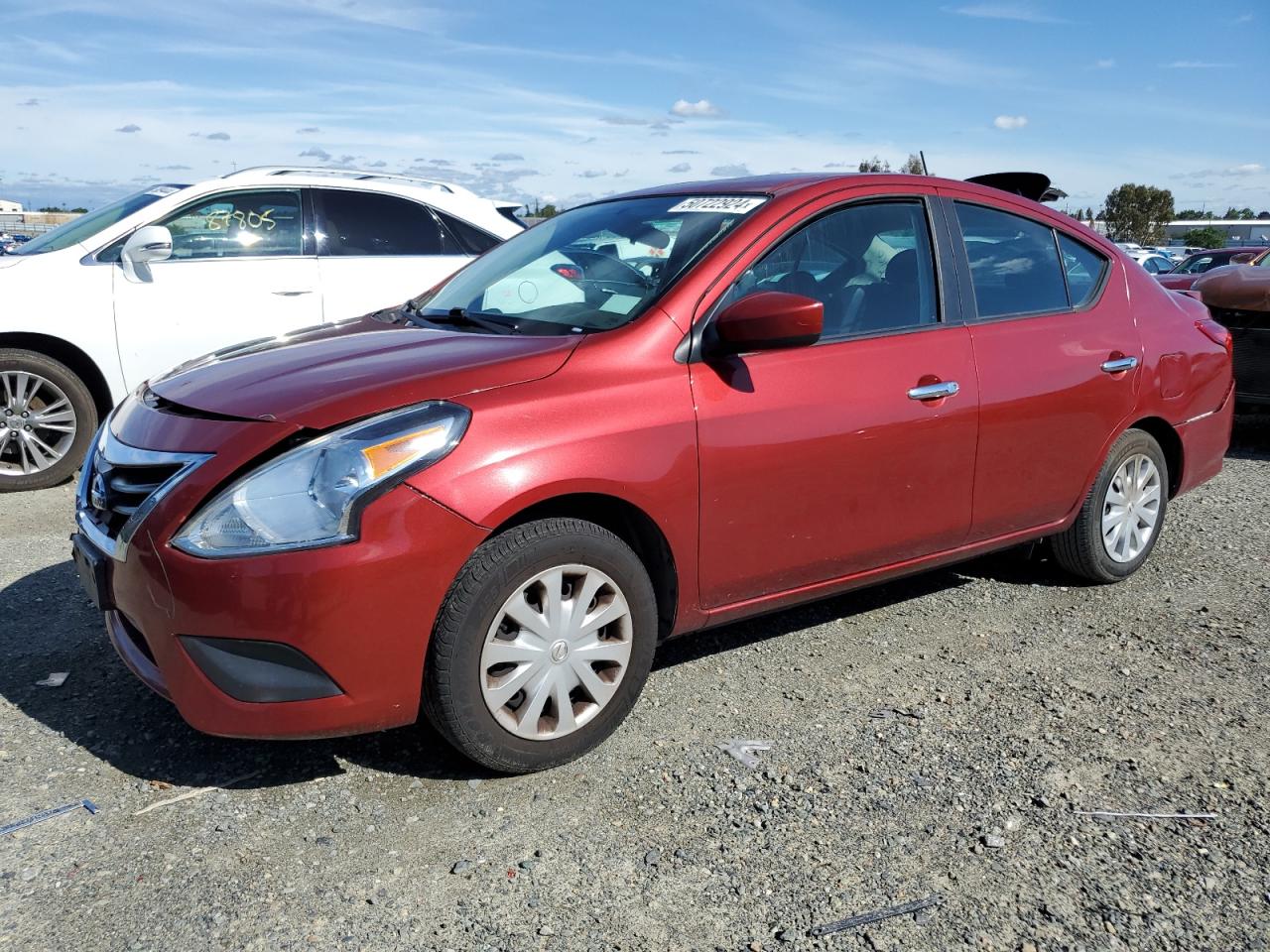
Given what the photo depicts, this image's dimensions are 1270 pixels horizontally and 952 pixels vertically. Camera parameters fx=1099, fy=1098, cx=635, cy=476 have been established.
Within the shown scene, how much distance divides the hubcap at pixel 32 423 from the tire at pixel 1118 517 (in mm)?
5272

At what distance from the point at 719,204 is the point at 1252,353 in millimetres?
5643

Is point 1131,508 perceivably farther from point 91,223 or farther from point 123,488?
point 91,223

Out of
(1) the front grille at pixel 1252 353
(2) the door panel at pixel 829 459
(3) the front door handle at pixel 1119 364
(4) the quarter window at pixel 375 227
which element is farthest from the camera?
(1) the front grille at pixel 1252 353

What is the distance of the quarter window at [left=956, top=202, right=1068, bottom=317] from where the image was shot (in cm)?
408

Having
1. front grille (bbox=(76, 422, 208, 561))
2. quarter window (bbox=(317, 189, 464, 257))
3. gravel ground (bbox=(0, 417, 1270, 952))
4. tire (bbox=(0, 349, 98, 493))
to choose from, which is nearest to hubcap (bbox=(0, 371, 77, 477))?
tire (bbox=(0, 349, 98, 493))

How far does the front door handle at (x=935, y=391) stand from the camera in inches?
146

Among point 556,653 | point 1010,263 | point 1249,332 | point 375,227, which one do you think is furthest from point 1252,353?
point 556,653

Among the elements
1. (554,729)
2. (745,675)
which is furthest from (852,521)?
(554,729)

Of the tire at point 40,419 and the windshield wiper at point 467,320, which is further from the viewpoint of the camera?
the tire at point 40,419

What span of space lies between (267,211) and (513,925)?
5433 millimetres

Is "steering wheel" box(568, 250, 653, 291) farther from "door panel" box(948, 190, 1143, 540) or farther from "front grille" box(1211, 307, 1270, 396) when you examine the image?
"front grille" box(1211, 307, 1270, 396)

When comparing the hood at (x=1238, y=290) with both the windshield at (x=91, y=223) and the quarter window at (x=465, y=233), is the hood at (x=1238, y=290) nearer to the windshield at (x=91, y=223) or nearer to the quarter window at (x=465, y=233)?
the quarter window at (x=465, y=233)

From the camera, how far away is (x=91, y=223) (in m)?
6.61

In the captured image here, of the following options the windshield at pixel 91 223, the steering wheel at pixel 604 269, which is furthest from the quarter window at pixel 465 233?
the steering wheel at pixel 604 269
